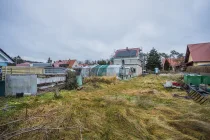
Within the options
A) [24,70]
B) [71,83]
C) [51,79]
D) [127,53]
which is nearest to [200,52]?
[127,53]

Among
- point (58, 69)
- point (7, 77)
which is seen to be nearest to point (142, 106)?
point (7, 77)

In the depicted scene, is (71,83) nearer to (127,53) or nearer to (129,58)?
(129,58)

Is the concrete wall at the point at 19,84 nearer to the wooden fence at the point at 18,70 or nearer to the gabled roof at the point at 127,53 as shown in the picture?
the wooden fence at the point at 18,70

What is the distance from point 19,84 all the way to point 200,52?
25985 millimetres

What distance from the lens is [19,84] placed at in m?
8.61

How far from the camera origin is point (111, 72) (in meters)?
22.4

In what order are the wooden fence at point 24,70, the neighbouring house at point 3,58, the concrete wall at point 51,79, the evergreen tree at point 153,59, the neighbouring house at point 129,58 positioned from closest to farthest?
the neighbouring house at point 3,58, the wooden fence at point 24,70, the concrete wall at point 51,79, the neighbouring house at point 129,58, the evergreen tree at point 153,59

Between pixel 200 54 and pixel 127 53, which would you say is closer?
pixel 200 54

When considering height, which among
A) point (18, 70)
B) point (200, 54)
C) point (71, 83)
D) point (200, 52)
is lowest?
point (71, 83)

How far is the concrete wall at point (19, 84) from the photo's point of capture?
843 cm

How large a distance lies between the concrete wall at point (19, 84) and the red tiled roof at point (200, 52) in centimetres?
2394

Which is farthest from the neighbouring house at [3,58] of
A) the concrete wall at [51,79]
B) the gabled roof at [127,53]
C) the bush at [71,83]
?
the gabled roof at [127,53]

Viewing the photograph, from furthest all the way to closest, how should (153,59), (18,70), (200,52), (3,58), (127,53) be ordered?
(153,59), (127,53), (200,52), (18,70), (3,58)

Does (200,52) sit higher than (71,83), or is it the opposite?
(200,52)
